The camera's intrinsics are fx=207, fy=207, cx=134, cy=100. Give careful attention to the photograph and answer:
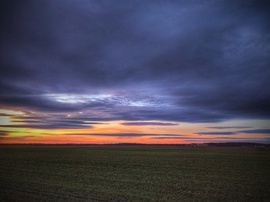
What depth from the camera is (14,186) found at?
606 inches

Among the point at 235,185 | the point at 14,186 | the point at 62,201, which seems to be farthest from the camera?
the point at 235,185

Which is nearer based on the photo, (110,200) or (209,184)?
(110,200)

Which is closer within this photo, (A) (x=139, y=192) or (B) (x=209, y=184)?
(A) (x=139, y=192)

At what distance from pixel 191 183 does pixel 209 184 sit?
1.42 metres

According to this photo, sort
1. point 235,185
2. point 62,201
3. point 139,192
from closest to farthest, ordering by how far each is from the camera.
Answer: point 62,201, point 139,192, point 235,185

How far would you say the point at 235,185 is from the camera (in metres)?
16.5

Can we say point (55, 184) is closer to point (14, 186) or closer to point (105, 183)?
point (14, 186)

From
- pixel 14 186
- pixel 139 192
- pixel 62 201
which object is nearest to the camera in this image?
pixel 62 201

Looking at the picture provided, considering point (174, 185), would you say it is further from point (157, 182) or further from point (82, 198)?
point (82, 198)

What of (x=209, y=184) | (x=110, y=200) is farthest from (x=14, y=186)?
(x=209, y=184)

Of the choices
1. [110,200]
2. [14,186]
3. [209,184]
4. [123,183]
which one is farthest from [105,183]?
[209,184]

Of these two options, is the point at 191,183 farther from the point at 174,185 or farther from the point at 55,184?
the point at 55,184

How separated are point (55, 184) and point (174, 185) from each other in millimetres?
9520

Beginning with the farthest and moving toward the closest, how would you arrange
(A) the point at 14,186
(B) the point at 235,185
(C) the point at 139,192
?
(B) the point at 235,185, (A) the point at 14,186, (C) the point at 139,192
